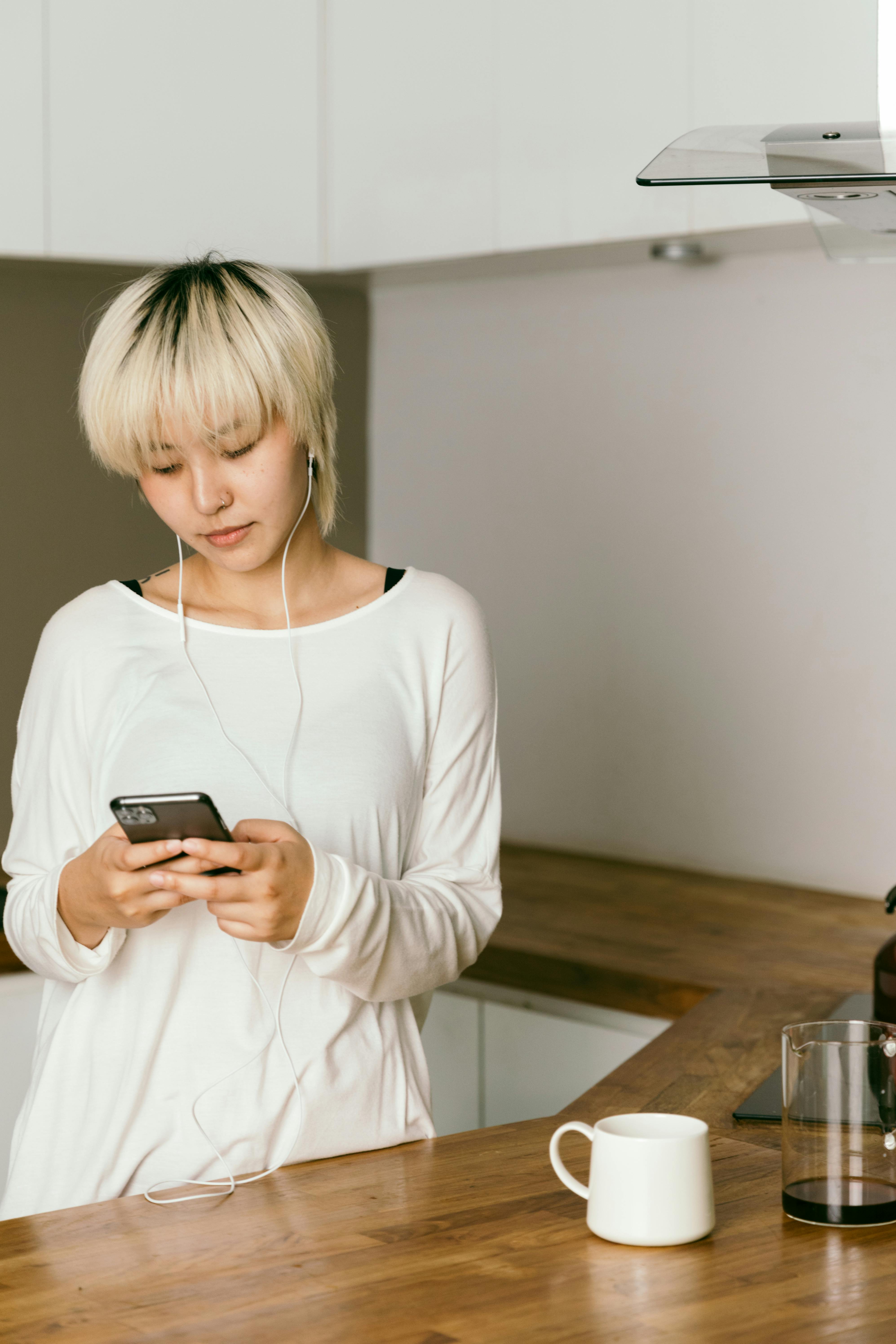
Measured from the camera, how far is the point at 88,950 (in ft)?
3.62

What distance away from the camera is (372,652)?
3.94 ft

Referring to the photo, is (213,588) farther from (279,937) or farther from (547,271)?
(547,271)

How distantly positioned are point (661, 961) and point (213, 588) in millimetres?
866

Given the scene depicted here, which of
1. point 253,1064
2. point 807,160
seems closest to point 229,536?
point 253,1064

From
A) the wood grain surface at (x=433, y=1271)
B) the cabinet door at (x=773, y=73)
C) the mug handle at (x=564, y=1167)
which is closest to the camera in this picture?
the wood grain surface at (x=433, y=1271)

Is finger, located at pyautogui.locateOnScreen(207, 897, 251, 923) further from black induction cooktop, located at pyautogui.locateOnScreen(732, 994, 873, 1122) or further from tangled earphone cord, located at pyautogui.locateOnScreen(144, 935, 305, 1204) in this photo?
black induction cooktop, located at pyautogui.locateOnScreen(732, 994, 873, 1122)

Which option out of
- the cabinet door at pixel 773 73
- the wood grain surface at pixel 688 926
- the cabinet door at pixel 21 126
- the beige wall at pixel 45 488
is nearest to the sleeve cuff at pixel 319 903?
the wood grain surface at pixel 688 926

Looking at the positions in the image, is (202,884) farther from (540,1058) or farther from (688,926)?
(688,926)

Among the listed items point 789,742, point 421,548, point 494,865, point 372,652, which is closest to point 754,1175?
point 494,865

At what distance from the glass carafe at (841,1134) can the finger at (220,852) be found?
362 mm

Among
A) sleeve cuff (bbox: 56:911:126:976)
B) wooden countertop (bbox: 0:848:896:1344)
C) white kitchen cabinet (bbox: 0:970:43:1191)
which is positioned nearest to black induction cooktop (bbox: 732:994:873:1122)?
wooden countertop (bbox: 0:848:896:1344)

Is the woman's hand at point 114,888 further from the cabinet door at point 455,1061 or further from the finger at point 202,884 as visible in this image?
the cabinet door at point 455,1061

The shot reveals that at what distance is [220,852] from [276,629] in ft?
0.91

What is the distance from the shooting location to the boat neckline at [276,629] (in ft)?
3.90
